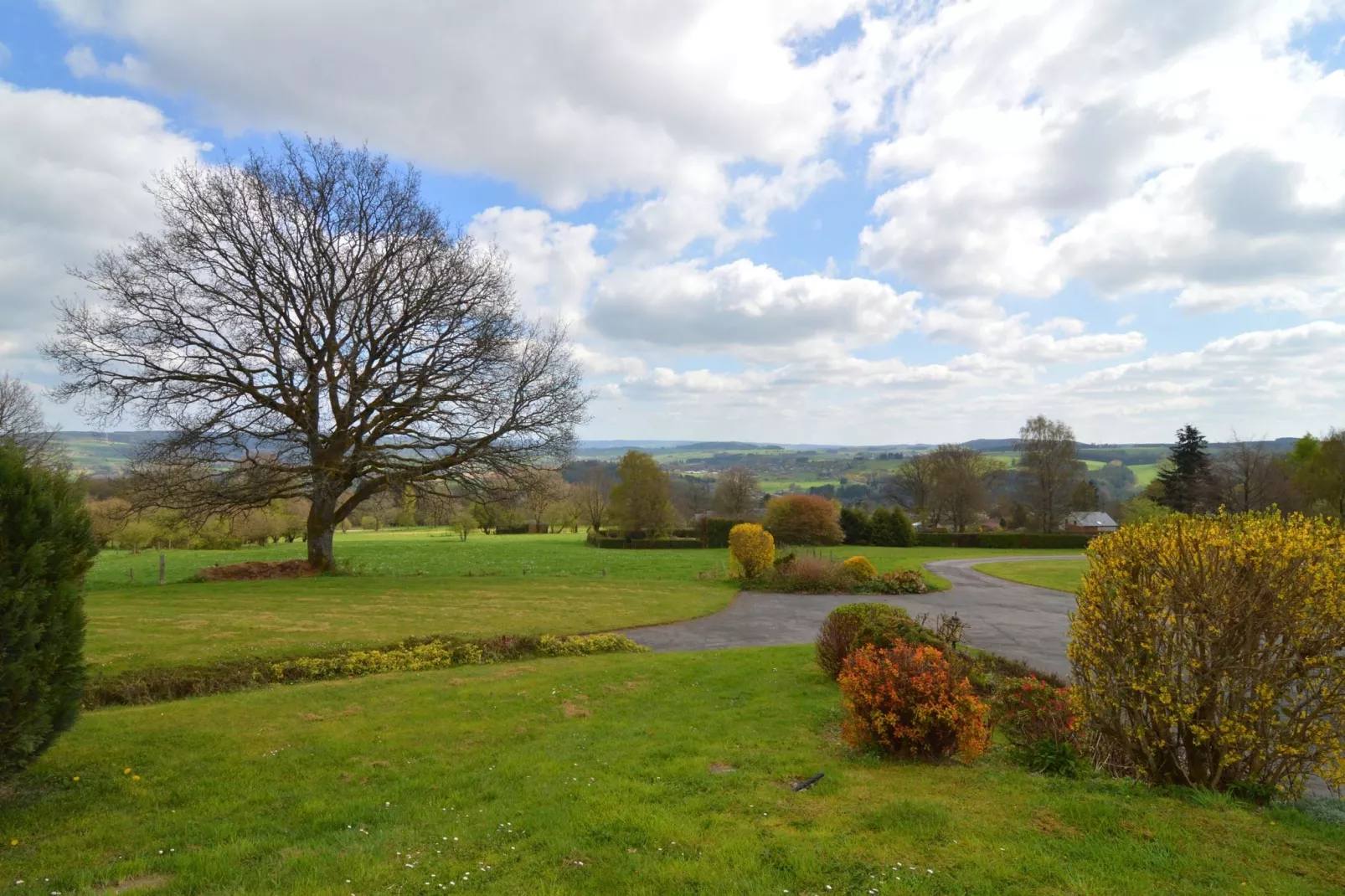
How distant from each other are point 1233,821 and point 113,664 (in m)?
14.4

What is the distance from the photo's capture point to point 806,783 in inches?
235

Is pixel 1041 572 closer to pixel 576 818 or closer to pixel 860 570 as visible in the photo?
pixel 860 570

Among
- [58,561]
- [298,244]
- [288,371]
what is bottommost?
[58,561]

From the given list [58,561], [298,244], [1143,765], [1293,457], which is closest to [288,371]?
[298,244]

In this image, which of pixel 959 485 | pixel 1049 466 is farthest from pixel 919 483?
pixel 1049 466

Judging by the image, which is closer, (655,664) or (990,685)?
(990,685)

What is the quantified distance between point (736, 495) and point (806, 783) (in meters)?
69.9

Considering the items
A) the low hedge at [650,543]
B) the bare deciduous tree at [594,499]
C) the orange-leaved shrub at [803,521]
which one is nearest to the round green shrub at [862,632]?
the orange-leaved shrub at [803,521]

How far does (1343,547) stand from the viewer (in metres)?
5.16

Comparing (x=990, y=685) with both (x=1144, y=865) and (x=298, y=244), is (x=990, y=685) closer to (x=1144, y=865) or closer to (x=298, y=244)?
(x=1144, y=865)

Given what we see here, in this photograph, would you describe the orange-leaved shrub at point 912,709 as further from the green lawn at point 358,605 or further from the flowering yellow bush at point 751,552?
the flowering yellow bush at point 751,552

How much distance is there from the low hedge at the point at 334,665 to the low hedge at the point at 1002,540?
5148cm

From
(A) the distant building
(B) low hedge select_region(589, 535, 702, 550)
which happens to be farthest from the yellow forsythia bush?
(A) the distant building

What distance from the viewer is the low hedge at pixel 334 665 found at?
31.6ft
